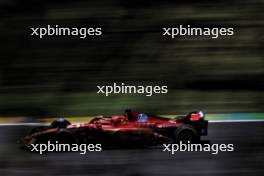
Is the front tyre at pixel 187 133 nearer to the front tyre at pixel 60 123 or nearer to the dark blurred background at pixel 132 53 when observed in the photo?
the dark blurred background at pixel 132 53

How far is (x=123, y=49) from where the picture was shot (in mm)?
3471

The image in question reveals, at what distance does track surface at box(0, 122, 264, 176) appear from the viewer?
9.46 feet

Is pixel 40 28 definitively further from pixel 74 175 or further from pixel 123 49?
pixel 74 175

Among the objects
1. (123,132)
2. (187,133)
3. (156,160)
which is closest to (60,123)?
(123,132)

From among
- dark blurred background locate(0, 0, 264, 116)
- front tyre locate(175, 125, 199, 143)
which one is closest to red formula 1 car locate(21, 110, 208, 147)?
front tyre locate(175, 125, 199, 143)

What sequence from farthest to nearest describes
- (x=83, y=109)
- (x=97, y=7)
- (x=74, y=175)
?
(x=97, y=7)
(x=83, y=109)
(x=74, y=175)

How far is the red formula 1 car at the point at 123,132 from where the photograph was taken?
2943 millimetres

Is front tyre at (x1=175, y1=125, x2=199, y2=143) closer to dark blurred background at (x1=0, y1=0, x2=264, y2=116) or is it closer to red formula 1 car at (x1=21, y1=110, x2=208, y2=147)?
red formula 1 car at (x1=21, y1=110, x2=208, y2=147)

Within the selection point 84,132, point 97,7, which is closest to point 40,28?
point 97,7

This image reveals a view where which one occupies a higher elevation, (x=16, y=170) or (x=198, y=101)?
(x=198, y=101)

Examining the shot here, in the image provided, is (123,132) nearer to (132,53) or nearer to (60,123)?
(60,123)

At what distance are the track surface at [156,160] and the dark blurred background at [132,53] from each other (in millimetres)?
429

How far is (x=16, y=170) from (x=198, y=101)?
3.67 ft

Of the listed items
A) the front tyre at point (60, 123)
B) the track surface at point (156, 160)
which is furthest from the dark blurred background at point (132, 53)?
the track surface at point (156, 160)
